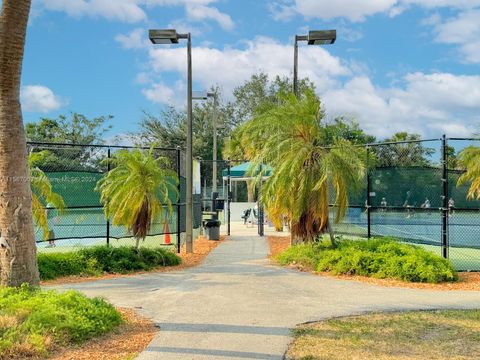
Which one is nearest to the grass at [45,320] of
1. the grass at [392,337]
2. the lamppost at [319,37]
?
the grass at [392,337]

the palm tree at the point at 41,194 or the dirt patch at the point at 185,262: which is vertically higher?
the palm tree at the point at 41,194

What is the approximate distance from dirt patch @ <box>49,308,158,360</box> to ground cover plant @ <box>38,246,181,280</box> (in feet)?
14.1

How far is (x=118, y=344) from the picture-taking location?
588cm

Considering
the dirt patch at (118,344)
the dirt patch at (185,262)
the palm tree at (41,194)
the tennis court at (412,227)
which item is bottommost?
the dirt patch at (185,262)

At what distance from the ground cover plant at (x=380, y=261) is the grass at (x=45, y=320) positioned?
5.60m

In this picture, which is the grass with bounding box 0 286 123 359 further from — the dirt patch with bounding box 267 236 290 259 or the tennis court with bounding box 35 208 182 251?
the dirt patch with bounding box 267 236 290 259

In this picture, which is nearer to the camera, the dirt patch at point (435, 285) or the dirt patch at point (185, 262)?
the dirt patch at point (435, 285)

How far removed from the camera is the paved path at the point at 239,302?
576 cm

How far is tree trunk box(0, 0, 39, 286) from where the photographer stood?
6.62 meters

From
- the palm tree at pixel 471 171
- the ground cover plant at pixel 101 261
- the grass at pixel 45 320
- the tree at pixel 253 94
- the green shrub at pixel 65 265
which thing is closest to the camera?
the grass at pixel 45 320

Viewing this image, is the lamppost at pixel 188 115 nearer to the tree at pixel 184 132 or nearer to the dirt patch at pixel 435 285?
the dirt patch at pixel 435 285

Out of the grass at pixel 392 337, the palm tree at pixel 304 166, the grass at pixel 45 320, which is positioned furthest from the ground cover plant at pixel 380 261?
the grass at pixel 45 320

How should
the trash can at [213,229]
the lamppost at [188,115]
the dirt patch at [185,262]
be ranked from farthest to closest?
1. the trash can at [213,229]
2. the lamppost at [188,115]
3. the dirt patch at [185,262]

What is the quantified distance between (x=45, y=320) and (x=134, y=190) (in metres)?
5.76
